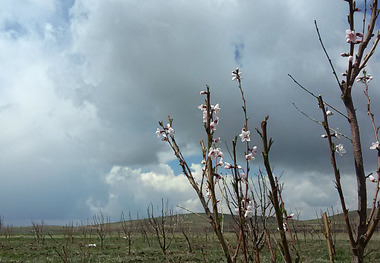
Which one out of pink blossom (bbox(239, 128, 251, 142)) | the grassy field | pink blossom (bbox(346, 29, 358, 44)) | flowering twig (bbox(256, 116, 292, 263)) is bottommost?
the grassy field

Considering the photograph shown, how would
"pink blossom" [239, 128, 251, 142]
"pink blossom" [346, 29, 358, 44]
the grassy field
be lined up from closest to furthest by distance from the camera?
Answer: "pink blossom" [346, 29, 358, 44]
"pink blossom" [239, 128, 251, 142]
the grassy field

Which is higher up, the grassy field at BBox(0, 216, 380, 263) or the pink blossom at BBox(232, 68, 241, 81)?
the pink blossom at BBox(232, 68, 241, 81)

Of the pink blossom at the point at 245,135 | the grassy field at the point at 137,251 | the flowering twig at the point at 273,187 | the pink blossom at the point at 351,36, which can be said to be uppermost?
the pink blossom at the point at 351,36

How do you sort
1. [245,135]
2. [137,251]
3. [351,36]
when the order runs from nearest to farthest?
[351,36], [245,135], [137,251]


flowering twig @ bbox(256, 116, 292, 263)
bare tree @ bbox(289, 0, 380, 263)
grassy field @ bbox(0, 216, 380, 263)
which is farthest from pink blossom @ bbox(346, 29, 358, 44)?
grassy field @ bbox(0, 216, 380, 263)

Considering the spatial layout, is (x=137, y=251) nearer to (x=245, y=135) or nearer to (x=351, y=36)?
(x=245, y=135)

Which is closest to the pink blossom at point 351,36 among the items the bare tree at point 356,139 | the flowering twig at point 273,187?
the bare tree at point 356,139

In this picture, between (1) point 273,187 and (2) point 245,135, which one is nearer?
(1) point 273,187

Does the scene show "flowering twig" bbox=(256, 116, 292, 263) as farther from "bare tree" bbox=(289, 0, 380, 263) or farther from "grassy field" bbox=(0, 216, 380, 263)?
"grassy field" bbox=(0, 216, 380, 263)

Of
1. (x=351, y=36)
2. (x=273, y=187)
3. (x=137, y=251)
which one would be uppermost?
(x=351, y=36)

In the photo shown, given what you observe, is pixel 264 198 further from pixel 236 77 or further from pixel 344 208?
pixel 344 208

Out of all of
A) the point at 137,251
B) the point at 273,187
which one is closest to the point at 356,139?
the point at 273,187

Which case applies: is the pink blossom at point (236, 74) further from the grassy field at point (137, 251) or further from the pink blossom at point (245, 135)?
the grassy field at point (137, 251)

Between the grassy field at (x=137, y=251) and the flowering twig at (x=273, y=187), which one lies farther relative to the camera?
the grassy field at (x=137, y=251)
